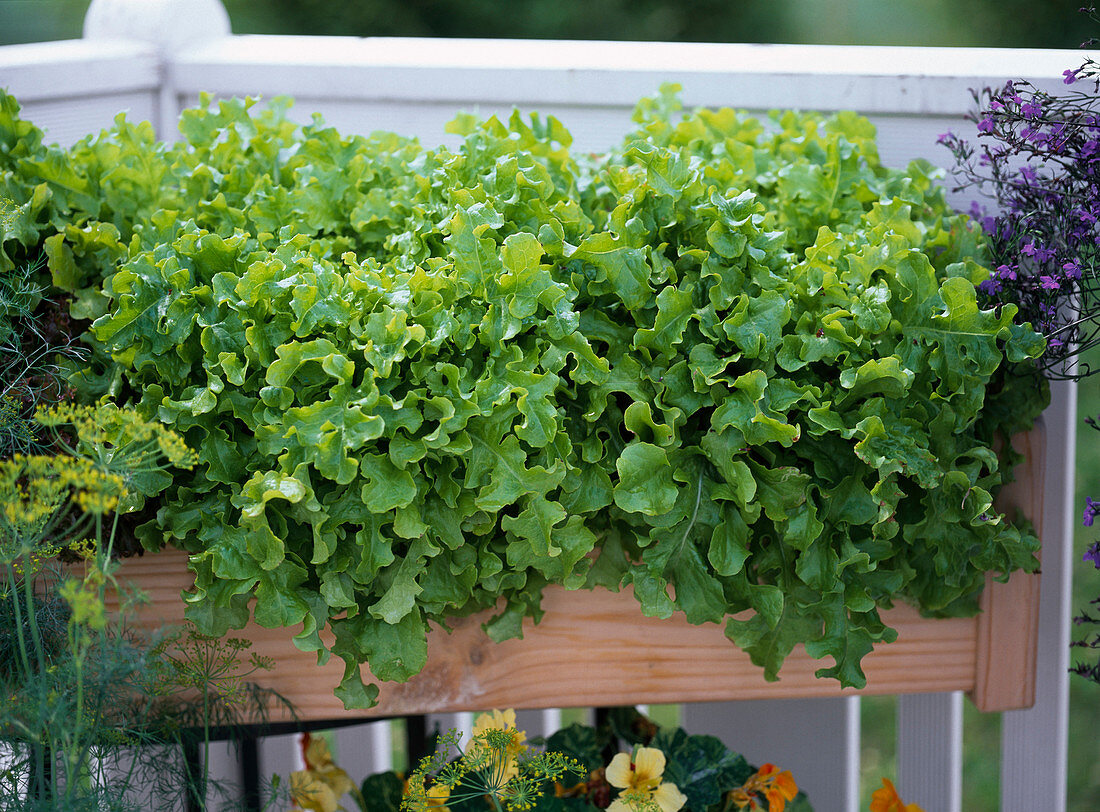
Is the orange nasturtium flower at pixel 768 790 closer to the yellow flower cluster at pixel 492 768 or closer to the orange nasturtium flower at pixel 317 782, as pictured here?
the yellow flower cluster at pixel 492 768

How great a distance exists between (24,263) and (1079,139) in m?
1.04

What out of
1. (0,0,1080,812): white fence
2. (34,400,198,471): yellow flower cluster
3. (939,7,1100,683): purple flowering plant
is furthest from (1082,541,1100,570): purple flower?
(34,400,198,471): yellow flower cluster

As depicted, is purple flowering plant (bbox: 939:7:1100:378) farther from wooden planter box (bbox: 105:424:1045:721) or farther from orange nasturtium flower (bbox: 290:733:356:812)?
orange nasturtium flower (bbox: 290:733:356:812)

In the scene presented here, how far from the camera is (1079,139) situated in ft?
2.90

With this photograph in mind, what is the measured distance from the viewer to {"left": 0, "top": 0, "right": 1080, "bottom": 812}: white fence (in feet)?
3.80

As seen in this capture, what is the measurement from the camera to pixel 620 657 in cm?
95

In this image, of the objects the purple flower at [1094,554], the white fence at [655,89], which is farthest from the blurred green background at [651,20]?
the purple flower at [1094,554]

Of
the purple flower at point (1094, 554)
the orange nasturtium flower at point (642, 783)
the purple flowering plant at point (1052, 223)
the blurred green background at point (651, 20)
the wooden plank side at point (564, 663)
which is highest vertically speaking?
the blurred green background at point (651, 20)

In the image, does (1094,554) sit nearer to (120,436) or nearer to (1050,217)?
(1050,217)

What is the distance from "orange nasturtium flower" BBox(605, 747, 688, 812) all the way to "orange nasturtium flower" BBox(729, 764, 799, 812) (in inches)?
3.8

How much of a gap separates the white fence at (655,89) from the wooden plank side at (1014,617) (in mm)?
133

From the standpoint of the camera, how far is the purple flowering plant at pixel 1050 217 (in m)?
0.88

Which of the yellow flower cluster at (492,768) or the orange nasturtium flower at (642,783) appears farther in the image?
the orange nasturtium flower at (642,783)

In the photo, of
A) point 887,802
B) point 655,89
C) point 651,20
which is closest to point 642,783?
point 887,802
